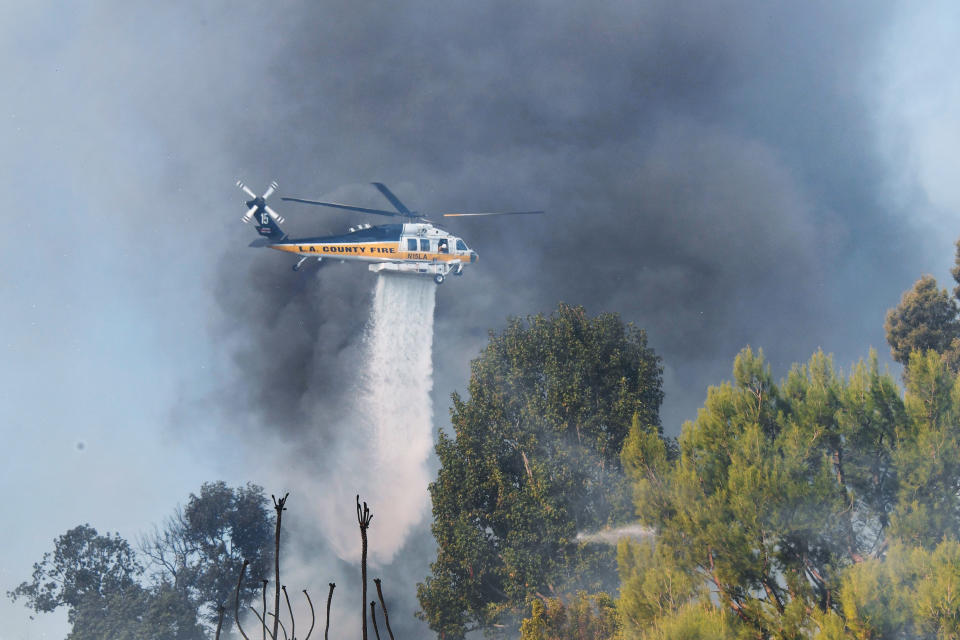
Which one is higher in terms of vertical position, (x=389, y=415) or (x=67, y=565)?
(x=389, y=415)

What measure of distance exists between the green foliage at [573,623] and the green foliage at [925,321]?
3015cm

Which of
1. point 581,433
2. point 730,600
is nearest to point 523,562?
point 581,433

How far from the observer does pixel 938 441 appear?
97.2ft

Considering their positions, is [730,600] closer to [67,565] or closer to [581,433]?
[581,433]

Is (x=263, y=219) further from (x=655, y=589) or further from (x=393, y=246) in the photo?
(x=655, y=589)

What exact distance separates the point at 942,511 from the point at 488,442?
2407 centimetres

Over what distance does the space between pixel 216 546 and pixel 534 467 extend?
31819 mm

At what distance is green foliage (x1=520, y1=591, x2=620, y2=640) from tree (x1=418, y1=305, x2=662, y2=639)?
677cm

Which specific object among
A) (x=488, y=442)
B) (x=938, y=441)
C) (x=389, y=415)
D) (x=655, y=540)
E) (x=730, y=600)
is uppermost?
(x=389, y=415)

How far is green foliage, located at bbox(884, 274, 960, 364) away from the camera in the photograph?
2197 inches

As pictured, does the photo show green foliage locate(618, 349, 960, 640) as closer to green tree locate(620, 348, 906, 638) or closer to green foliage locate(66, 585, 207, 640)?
green tree locate(620, 348, 906, 638)

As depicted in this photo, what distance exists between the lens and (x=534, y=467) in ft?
152

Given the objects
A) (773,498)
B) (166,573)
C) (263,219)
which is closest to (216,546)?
(166,573)

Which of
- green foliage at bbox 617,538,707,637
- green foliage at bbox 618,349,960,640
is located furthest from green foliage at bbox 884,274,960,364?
green foliage at bbox 617,538,707,637
